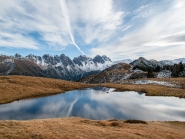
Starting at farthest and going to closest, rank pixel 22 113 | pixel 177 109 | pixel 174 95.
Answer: pixel 174 95 < pixel 177 109 < pixel 22 113

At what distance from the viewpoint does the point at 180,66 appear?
153m

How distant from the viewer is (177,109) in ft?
162

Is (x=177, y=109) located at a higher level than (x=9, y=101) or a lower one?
lower

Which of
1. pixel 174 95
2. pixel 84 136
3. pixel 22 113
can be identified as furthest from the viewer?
pixel 174 95

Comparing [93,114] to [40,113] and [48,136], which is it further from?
[48,136]

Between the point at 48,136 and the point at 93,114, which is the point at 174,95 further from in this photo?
the point at 48,136

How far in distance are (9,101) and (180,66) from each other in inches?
6057

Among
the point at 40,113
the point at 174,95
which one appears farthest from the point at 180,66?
the point at 40,113

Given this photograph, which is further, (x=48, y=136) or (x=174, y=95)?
(x=174, y=95)

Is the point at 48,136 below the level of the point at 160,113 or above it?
above

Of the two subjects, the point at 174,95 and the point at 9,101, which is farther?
the point at 174,95

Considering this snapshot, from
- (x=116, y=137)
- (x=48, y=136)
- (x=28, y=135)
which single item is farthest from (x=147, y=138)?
(x=28, y=135)

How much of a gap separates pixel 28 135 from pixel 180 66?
16477 cm

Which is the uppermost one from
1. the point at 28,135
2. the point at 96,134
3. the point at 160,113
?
the point at 28,135
